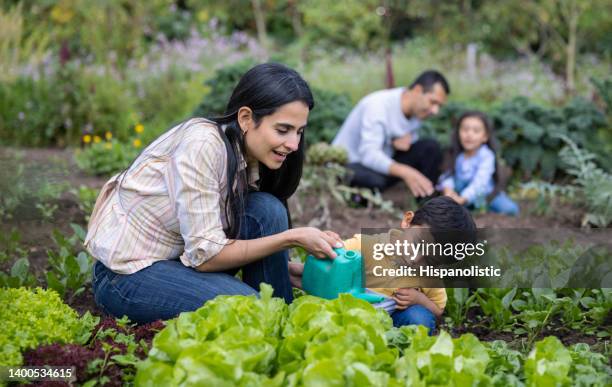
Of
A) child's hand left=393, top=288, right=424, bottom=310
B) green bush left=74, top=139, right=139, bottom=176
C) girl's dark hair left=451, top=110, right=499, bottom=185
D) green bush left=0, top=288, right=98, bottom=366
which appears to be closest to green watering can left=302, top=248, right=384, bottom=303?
child's hand left=393, top=288, right=424, bottom=310

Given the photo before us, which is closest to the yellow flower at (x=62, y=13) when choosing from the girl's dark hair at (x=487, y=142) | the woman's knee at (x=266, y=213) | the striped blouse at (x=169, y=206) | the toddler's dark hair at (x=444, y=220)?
the girl's dark hair at (x=487, y=142)

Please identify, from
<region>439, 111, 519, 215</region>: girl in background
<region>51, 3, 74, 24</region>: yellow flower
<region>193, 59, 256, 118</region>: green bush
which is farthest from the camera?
<region>51, 3, 74, 24</region>: yellow flower

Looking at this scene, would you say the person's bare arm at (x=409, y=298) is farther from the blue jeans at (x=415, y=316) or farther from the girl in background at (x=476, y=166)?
the girl in background at (x=476, y=166)

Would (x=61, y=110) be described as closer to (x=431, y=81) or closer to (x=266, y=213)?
(x=431, y=81)

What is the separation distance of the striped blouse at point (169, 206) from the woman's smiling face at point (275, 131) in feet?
0.31

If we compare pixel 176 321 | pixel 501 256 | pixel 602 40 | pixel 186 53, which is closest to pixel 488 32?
pixel 602 40

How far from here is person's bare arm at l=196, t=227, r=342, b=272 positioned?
2617 mm

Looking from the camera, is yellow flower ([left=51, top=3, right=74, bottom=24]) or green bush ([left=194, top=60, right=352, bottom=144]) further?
yellow flower ([left=51, top=3, right=74, bottom=24])

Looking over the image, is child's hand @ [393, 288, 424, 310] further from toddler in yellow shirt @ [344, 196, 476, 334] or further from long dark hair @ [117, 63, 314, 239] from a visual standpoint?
long dark hair @ [117, 63, 314, 239]

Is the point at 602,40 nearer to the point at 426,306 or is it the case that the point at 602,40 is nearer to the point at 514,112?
the point at 514,112

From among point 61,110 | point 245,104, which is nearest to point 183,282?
point 245,104

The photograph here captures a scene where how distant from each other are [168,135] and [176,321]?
32.0 inches

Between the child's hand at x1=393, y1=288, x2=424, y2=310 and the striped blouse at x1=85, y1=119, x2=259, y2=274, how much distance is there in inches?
29.5

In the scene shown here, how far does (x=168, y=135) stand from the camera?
273 cm
